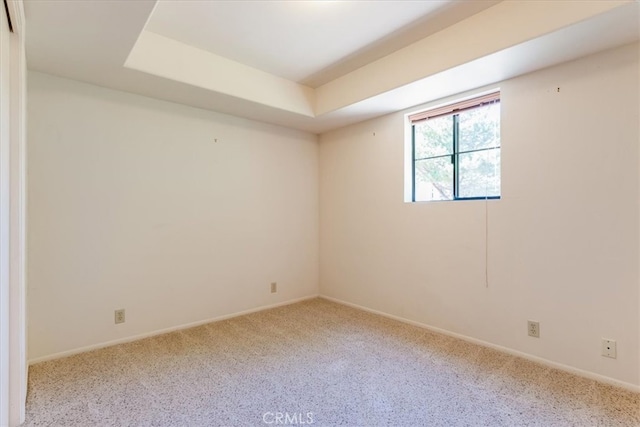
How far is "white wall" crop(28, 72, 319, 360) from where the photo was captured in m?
2.44

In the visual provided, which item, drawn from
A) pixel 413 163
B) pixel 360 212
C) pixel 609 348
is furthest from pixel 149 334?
pixel 609 348

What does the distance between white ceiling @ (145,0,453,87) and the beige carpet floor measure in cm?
248

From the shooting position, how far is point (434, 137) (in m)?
3.19

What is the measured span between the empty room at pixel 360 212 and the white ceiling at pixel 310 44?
0.7 inches

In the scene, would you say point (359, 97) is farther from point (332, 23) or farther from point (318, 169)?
point (318, 169)

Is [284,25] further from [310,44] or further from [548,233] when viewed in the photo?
[548,233]

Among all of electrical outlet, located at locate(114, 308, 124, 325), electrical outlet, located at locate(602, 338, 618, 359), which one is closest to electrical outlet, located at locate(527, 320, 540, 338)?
electrical outlet, located at locate(602, 338, 618, 359)

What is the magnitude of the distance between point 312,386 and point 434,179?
2197 millimetres

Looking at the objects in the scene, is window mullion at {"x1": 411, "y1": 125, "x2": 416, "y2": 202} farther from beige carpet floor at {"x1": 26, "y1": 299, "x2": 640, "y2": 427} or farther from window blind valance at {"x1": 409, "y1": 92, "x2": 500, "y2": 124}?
beige carpet floor at {"x1": 26, "y1": 299, "x2": 640, "y2": 427}

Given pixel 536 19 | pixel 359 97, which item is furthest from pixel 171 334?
pixel 536 19

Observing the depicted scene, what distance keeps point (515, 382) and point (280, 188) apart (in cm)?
289

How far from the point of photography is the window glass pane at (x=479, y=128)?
8.90 feet

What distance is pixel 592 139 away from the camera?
2.15 metres

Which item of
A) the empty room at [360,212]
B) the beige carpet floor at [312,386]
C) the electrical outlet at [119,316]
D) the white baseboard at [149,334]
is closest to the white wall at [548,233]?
the empty room at [360,212]
